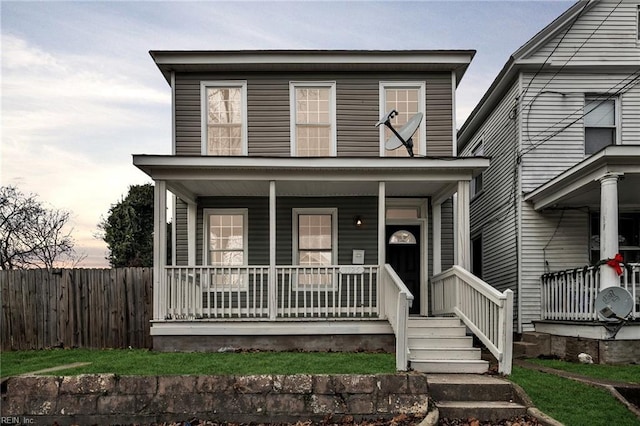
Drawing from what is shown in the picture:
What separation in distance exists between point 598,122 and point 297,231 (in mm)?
6793

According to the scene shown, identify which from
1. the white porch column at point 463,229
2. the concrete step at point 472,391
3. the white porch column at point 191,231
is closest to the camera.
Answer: the concrete step at point 472,391

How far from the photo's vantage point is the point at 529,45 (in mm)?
10938

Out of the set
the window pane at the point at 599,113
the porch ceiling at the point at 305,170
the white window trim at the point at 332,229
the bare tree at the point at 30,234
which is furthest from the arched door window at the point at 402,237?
the bare tree at the point at 30,234

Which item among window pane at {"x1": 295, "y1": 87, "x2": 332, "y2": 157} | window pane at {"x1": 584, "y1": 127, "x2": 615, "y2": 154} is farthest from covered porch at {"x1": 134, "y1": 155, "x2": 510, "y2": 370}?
window pane at {"x1": 584, "y1": 127, "x2": 615, "y2": 154}

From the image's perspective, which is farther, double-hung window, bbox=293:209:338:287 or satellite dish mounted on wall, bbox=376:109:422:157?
double-hung window, bbox=293:209:338:287

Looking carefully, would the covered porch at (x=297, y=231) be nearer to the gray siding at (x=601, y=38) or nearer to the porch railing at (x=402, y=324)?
the porch railing at (x=402, y=324)

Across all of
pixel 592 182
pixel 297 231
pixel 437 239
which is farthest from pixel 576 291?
pixel 297 231

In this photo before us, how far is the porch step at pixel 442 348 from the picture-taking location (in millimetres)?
7363

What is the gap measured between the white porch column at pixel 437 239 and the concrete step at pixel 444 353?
3.18 metres

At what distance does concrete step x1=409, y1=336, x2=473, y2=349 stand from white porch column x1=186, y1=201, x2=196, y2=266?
189 inches

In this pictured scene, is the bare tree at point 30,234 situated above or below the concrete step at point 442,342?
above

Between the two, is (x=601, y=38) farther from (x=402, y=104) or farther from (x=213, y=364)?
(x=213, y=364)

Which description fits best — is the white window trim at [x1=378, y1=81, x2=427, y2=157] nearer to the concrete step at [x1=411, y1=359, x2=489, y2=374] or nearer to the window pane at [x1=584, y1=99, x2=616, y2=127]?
the window pane at [x1=584, y1=99, x2=616, y2=127]

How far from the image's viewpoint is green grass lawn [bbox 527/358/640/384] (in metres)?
7.21
